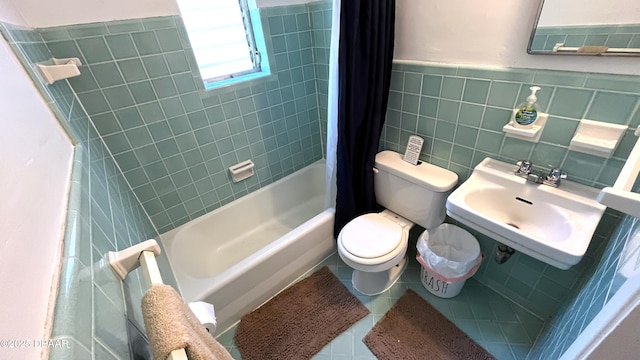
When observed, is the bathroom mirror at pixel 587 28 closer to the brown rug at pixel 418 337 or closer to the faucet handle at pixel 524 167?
the faucet handle at pixel 524 167

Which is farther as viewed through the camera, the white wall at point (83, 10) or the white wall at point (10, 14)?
the white wall at point (83, 10)

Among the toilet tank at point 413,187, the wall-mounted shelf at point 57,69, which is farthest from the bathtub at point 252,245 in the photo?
the wall-mounted shelf at point 57,69

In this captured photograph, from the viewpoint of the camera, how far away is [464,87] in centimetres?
120

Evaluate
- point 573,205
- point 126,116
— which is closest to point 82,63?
point 126,116

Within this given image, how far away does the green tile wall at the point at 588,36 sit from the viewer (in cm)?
82

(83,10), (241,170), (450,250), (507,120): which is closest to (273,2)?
(83,10)

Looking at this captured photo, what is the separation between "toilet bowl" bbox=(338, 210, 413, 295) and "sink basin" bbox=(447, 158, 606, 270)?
0.39 meters

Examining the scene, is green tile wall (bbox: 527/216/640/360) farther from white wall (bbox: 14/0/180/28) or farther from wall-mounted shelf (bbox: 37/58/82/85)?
white wall (bbox: 14/0/180/28)

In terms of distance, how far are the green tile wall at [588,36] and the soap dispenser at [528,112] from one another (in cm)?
16

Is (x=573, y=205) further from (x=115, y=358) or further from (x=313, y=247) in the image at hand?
(x=115, y=358)

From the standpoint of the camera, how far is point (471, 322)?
1.42 meters

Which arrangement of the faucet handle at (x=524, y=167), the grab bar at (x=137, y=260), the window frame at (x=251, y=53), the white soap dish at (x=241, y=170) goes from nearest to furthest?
the grab bar at (x=137, y=260)
the faucet handle at (x=524, y=167)
the window frame at (x=251, y=53)
the white soap dish at (x=241, y=170)

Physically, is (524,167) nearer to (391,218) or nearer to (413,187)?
(413,187)

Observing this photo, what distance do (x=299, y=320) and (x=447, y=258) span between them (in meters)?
0.91
